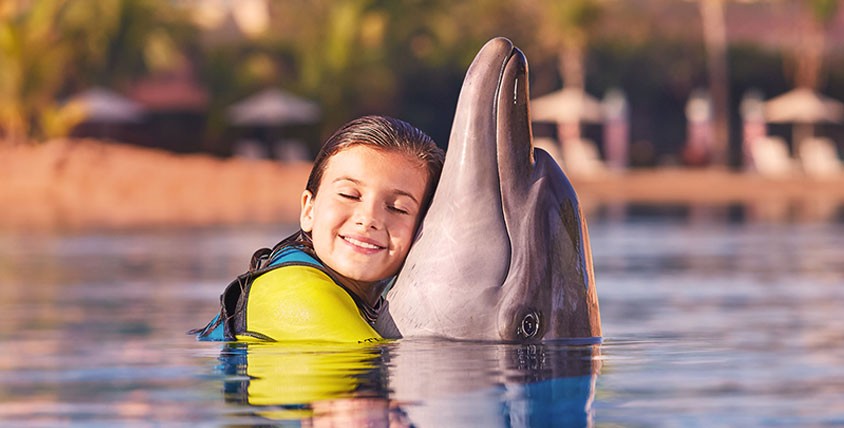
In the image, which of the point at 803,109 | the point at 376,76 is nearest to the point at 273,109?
the point at 376,76

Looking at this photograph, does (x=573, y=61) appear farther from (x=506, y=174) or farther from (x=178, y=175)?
(x=506, y=174)

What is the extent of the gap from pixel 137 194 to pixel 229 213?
10.6 m

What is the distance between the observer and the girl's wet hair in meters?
6.12

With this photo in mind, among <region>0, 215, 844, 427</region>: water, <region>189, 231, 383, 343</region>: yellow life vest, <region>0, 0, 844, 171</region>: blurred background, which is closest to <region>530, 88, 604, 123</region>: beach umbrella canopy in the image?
<region>0, 0, 844, 171</region>: blurred background

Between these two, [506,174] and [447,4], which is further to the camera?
[447,4]

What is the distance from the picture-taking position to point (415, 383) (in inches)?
225

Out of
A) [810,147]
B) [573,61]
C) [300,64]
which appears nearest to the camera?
[810,147]

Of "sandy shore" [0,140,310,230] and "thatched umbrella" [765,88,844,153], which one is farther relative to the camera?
"thatched umbrella" [765,88,844,153]

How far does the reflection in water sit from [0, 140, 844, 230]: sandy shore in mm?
28258

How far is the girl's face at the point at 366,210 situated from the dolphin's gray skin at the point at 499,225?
0.24 ft

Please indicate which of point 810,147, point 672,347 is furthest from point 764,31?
point 672,347

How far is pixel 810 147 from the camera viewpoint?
5072 centimetres

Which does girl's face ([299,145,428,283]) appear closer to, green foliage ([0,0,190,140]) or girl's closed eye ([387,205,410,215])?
girl's closed eye ([387,205,410,215])

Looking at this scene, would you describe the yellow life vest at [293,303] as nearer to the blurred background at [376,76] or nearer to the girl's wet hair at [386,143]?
the girl's wet hair at [386,143]
